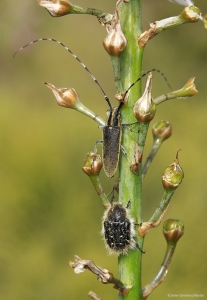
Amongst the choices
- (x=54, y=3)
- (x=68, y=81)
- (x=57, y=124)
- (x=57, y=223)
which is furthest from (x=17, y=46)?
(x=54, y=3)

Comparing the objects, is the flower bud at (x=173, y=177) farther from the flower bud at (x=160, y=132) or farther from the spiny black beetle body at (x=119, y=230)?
the flower bud at (x=160, y=132)

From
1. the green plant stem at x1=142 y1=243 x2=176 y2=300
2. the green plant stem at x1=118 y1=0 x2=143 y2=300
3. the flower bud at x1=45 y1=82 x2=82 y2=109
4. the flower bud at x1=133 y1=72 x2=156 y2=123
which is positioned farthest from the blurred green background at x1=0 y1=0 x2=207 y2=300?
the flower bud at x1=133 y1=72 x2=156 y2=123

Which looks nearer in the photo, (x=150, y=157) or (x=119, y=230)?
(x=119, y=230)

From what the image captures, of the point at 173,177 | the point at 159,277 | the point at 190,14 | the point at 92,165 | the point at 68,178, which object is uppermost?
the point at 68,178

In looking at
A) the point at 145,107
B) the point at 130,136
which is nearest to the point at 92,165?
the point at 130,136

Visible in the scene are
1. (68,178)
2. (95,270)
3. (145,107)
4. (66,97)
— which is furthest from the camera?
(68,178)

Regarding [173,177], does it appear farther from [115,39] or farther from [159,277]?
[115,39]
